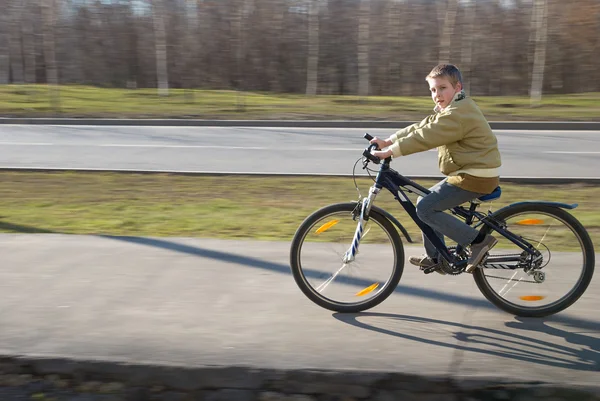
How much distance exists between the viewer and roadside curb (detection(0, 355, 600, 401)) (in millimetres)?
3744

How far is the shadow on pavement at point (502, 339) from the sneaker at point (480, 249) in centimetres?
39

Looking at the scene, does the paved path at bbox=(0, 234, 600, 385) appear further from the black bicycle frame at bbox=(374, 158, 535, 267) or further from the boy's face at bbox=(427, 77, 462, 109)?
the boy's face at bbox=(427, 77, 462, 109)

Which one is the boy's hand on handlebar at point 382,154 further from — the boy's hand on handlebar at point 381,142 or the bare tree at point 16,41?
→ the bare tree at point 16,41

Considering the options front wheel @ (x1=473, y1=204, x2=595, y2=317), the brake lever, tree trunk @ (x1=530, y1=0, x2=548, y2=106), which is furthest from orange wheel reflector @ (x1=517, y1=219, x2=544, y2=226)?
tree trunk @ (x1=530, y1=0, x2=548, y2=106)

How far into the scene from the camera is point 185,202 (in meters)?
9.16

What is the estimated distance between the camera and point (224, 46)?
42.7m

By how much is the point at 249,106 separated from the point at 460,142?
22.4m

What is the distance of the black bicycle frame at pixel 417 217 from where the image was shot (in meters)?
4.75

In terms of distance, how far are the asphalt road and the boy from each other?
270 inches

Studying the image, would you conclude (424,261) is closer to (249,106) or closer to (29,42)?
(249,106)

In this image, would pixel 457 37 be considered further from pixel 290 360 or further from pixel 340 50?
pixel 290 360

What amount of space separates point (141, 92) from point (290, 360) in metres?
32.2

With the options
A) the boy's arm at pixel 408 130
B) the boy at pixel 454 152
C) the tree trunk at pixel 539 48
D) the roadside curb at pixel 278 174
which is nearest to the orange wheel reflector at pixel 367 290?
the boy at pixel 454 152

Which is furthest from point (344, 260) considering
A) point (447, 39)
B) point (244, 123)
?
point (447, 39)
